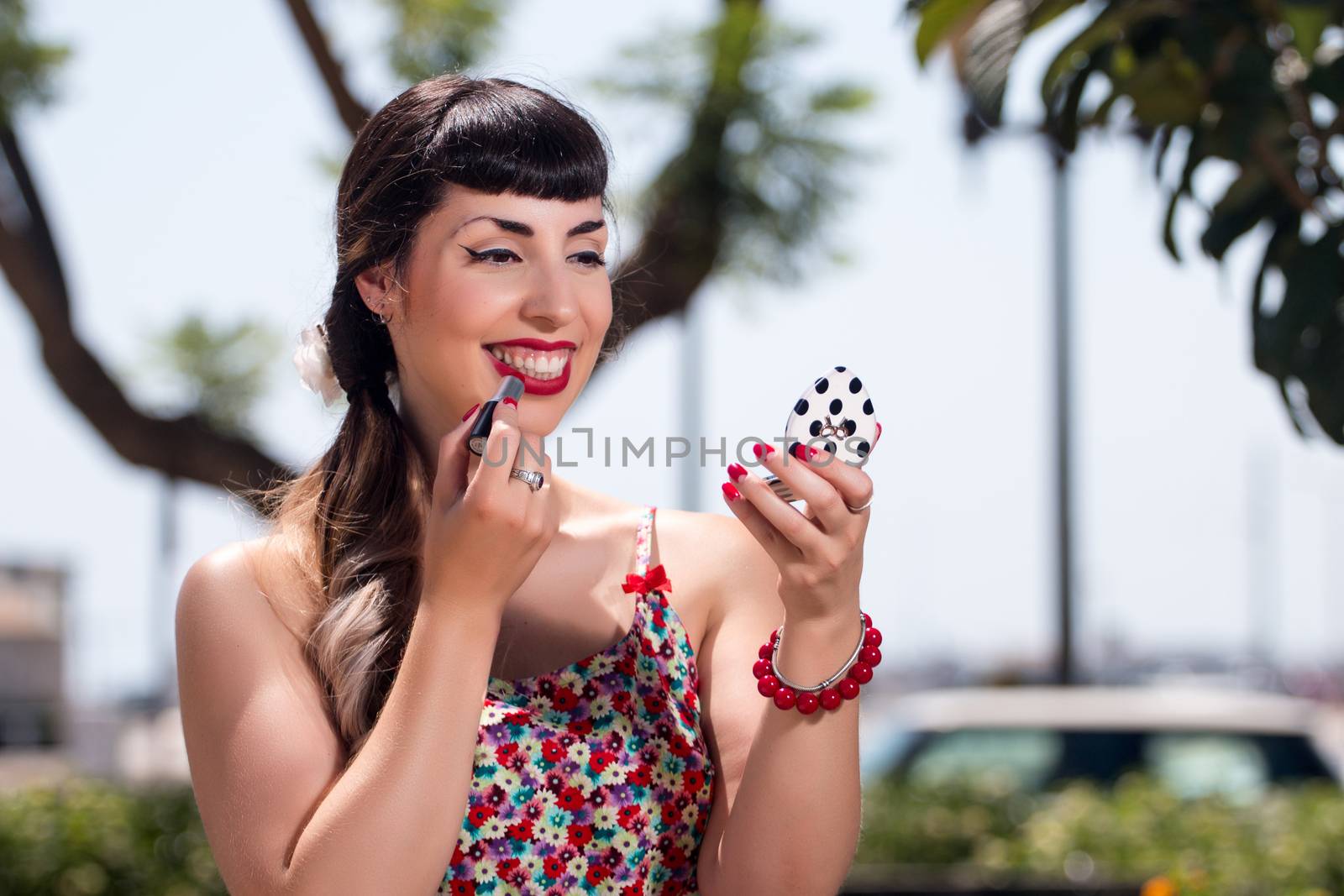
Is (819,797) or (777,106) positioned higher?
(777,106)

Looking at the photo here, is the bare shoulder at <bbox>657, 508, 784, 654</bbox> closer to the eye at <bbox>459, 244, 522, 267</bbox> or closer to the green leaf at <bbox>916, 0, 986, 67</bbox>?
the eye at <bbox>459, 244, 522, 267</bbox>

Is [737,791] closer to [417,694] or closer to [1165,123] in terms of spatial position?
[417,694]

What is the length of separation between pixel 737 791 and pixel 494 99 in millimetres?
868

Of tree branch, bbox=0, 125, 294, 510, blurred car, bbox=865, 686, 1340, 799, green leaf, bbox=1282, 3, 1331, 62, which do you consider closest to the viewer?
green leaf, bbox=1282, 3, 1331, 62

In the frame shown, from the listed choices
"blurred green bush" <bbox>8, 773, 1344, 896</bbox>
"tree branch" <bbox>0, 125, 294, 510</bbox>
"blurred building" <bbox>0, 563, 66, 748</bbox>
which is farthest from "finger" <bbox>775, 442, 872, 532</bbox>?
"blurred building" <bbox>0, 563, 66, 748</bbox>

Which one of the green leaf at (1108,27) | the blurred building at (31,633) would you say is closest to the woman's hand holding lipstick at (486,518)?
the green leaf at (1108,27)

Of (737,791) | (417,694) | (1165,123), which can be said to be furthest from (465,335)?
(1165,123)

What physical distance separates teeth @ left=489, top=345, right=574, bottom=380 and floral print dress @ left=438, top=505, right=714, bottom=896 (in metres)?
0.33

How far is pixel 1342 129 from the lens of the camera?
94.5 inches

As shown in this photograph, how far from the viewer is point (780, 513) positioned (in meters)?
1.48

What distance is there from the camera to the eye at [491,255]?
5.54 ft

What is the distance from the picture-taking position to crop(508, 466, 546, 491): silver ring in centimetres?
149

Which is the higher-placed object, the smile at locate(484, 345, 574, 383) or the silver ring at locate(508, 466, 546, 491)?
the smile at locate(484, 345, 574, 383)

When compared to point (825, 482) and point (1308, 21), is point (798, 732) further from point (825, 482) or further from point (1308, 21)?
point (1308, 21)
